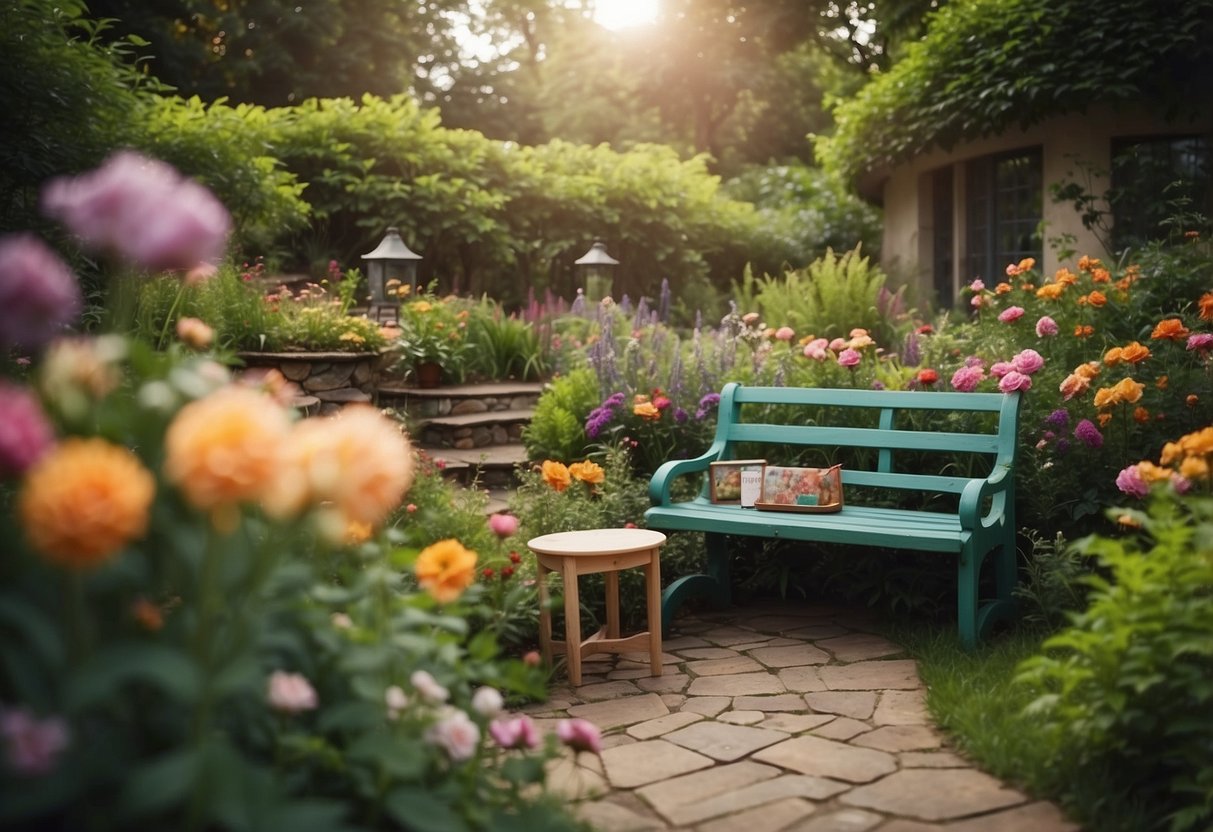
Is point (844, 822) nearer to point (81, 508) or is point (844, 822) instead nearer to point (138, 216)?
point (81, 508)

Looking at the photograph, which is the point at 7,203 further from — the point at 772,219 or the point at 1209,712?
the point at 772,219

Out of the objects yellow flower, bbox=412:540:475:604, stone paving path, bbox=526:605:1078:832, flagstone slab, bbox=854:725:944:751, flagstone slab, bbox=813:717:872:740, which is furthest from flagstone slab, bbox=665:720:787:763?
yellow flower, bbox=412:540:475:604

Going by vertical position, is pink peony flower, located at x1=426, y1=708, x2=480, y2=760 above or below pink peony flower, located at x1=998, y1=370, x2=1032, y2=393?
below

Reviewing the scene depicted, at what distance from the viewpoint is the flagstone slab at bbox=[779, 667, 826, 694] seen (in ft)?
13.4

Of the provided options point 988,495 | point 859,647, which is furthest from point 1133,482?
point 859,647

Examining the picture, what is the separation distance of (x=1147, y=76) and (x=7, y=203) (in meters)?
8.37

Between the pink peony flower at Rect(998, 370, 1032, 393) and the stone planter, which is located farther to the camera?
the stone planter

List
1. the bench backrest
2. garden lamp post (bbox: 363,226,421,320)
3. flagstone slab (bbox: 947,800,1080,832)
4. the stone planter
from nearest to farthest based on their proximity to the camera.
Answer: flagstone slab (bbox: 947,800,1080,832), the bench backrest, the stone planter, garden lamp post (bbox: 363,226,421,320)

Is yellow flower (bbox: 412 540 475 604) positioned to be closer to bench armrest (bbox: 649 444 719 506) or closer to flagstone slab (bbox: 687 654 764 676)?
flagstone slab (bbox: 687 654 764 676)

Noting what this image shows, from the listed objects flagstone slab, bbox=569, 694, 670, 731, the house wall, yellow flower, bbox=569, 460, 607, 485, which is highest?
the house wall

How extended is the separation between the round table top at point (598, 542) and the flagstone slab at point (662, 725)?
68cm

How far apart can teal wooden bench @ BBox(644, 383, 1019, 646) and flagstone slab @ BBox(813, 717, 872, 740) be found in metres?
0.86

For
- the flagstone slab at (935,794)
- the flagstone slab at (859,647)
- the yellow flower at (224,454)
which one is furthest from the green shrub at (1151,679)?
the yellow flower at (224,454)

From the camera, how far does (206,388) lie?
1971 millimetres
